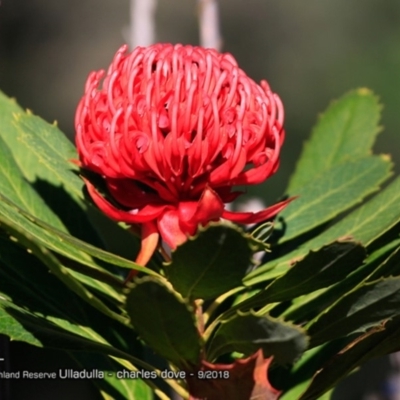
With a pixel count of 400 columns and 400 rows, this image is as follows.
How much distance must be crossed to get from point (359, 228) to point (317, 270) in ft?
1.03

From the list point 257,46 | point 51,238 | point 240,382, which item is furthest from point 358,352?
point 257,46

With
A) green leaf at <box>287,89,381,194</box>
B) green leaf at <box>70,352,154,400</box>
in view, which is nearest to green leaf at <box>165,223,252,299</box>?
green leaf at <box>70,352,154,400</box>

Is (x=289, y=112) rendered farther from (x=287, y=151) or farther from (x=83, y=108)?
(x=83, y=108)

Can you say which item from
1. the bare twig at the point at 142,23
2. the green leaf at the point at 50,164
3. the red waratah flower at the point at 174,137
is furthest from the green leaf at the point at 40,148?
the bare twig at the point at 142,23

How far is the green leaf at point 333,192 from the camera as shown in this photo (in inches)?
55.1

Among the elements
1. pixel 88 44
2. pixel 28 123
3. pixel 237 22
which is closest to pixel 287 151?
pixel 237 22

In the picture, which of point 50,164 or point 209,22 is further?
point 209,22

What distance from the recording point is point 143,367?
4.10ft

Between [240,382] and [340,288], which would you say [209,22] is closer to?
[340,288]

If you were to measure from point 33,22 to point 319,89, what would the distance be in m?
2.28

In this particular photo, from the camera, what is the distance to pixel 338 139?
159 cm

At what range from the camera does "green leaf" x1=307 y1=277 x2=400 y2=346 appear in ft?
3.35

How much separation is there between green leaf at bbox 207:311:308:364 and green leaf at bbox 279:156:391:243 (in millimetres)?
363

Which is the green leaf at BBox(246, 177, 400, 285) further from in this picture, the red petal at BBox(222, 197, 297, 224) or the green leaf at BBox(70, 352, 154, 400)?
the green leaf at BBox(70, 352, 154, 400)
